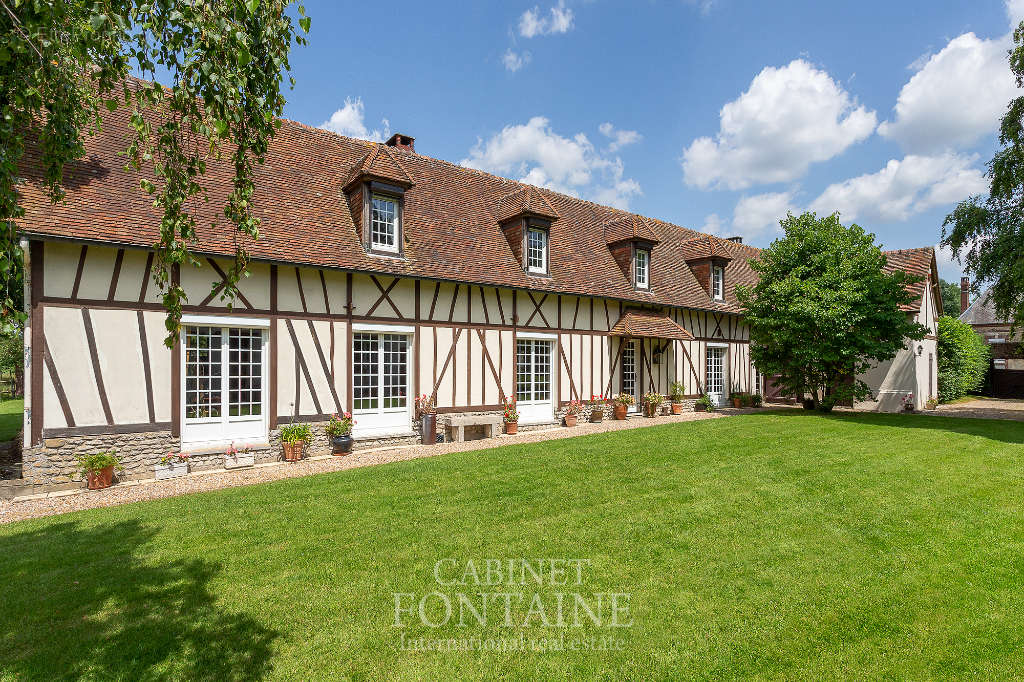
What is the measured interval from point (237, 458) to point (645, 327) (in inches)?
416

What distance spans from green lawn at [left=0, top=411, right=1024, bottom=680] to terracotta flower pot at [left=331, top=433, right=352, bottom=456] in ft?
6.44

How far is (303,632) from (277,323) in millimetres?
6920

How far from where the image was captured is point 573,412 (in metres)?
13.6

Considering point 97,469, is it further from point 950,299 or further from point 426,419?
point 950,299

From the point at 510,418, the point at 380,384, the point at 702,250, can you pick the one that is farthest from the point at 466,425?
the point at 702,250

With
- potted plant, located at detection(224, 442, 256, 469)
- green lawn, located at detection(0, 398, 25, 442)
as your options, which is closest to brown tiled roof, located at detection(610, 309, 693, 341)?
potted plant, located at detection(224, 442, 256, 469)

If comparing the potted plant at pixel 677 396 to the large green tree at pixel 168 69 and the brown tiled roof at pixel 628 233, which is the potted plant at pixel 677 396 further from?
the large green tree at pixel 168 69

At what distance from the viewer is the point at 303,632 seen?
3.49m

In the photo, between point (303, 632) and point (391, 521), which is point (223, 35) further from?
point (391, 521)

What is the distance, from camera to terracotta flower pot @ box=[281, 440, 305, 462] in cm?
920

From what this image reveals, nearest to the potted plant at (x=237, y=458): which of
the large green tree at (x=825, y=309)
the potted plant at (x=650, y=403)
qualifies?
the potted plant at (x=650, y=403)

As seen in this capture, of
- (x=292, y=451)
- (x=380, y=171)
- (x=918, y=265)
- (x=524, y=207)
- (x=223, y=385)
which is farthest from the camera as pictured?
(x=918, y=265)

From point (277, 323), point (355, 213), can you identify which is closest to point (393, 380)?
point (277, 323)

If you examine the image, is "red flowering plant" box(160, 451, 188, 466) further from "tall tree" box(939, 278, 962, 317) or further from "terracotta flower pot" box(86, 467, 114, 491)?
"tall tree" box(939, 278, 962, 317)
